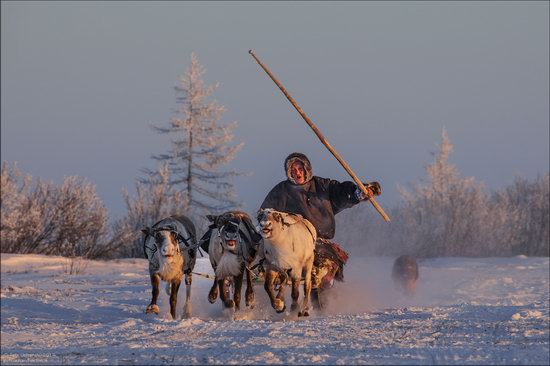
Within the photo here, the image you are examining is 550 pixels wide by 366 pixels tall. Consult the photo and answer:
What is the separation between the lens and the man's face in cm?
1274

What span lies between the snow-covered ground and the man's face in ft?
4.98

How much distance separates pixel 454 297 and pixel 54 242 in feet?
38.0

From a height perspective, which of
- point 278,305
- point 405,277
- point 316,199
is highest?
point 316,199

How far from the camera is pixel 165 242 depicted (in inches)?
438

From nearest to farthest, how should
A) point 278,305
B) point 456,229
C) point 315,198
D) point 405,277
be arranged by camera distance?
point 278,305
point 315,198
point 405,277
point 456,229

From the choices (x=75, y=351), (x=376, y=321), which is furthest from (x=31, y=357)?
(x=376, y=321)

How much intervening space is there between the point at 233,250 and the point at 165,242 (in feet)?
2.43

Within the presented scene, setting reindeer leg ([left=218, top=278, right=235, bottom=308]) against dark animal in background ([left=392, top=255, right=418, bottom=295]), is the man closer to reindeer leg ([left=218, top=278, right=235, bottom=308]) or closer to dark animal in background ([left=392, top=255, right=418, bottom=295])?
reindeer leg ([left=218, top=278, right=235, bottom=308])

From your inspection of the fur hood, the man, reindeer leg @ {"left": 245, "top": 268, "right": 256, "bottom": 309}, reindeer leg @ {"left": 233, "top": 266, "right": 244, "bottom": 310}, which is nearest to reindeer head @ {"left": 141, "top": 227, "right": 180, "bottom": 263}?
reindeer leg @ {"left": 233, "top": 266, "right": 244, "bottom": 310}

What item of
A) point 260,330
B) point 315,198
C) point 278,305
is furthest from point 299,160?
point 260,330

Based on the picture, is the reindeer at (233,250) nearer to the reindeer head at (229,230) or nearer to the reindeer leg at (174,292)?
the reindeer head at (229,230)

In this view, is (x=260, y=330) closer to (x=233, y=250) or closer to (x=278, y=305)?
(x=278, y=305)

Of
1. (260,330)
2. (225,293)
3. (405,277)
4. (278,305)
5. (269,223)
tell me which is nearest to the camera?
(260,330)

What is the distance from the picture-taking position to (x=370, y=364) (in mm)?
7145
